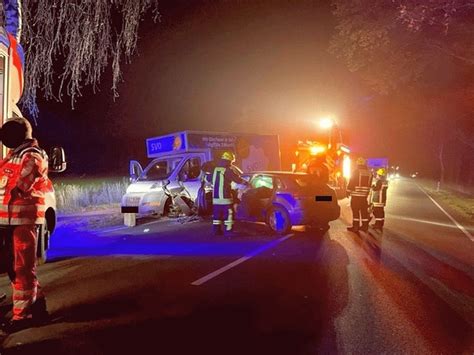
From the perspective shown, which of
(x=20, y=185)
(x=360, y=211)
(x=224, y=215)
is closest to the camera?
(x=20, y=185)

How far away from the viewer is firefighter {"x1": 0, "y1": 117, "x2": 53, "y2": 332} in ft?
13.3

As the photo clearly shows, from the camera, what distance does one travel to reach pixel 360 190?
1112 centimetres

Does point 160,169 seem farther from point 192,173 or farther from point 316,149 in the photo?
point 316,149

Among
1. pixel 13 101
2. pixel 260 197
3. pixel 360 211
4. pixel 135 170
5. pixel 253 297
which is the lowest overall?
pixel 253 297

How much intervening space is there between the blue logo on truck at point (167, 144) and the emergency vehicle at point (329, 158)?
25.7 feet

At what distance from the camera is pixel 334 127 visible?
22750 mm

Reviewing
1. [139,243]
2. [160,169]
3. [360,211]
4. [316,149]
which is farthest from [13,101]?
[316,149]

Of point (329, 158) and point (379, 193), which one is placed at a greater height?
point (329, 158)

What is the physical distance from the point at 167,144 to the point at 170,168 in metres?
0.91

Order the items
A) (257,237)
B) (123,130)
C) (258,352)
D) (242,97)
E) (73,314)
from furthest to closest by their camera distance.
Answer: (242,97) < (123,130) < (257,237) < (73,314) < (258,352)

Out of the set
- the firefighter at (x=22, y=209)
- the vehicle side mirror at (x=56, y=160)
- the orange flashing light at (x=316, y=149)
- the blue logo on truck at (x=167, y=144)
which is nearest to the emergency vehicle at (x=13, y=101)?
the vehicle side mirror at (x=56, y=160)

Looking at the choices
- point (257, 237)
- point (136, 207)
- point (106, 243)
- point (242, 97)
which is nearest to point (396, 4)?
point (257, 237)

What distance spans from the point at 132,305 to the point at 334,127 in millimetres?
19037

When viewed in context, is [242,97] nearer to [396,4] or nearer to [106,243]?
[396,4]
